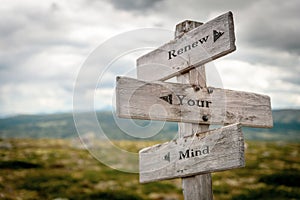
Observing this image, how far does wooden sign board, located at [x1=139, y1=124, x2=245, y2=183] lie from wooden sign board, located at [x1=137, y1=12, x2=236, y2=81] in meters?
0.99

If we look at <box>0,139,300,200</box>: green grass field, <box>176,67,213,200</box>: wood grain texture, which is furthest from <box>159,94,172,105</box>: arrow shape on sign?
<box>0,139,300,200</box>: green grass field

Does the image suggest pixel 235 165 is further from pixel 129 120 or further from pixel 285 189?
pixel 285 189

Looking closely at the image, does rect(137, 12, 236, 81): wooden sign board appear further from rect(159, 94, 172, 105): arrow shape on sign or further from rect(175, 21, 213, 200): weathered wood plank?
rect(159, 94, 172, 105): arrow shape on sign

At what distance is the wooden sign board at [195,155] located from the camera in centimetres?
509

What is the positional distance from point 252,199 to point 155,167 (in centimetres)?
2365

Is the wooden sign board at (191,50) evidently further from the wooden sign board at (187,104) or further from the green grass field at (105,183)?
the green grass field at (105,183)

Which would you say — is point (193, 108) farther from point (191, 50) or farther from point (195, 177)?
point (195, 177)

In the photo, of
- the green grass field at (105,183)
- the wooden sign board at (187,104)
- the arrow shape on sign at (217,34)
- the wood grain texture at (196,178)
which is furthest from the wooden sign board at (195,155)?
the green grass field at (105,183)

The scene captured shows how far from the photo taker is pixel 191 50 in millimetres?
5781

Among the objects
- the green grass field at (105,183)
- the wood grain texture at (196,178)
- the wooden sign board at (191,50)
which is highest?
the wooden sign board at (191,50)

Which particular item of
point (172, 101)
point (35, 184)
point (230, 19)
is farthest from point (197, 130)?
point (35, 184)

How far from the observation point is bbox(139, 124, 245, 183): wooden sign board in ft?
16.7

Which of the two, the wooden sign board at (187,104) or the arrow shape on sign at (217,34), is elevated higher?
the arrow shape on sign at (217,34)

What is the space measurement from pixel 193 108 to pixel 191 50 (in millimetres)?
824
